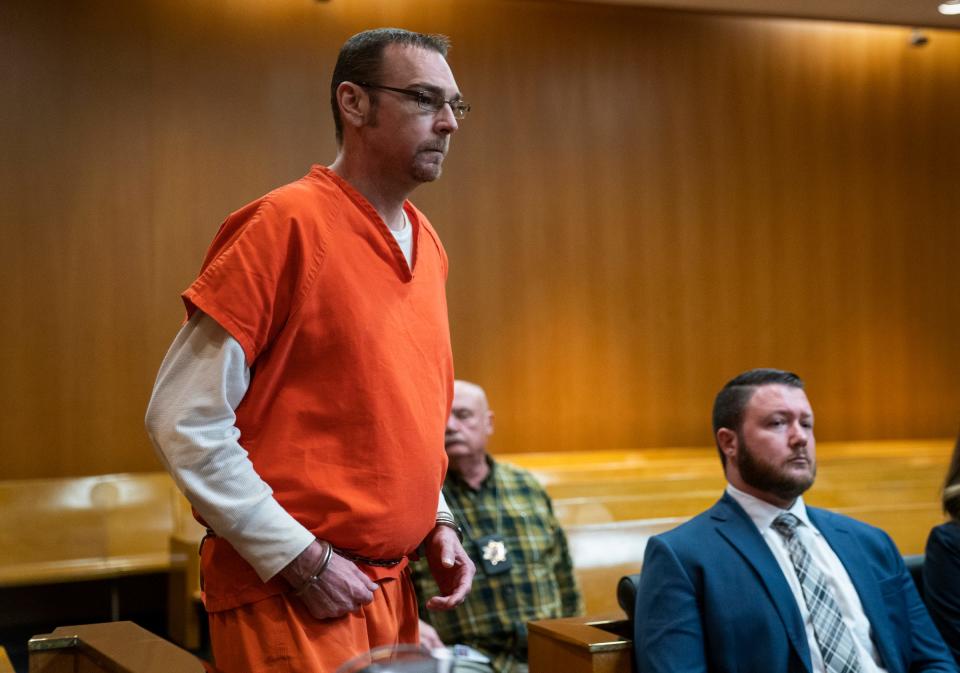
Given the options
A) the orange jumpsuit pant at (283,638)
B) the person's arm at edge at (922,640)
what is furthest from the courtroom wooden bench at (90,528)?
the orange jumpsuit pant at (283,638)

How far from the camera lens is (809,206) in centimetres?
725

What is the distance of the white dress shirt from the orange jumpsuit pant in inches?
56.3

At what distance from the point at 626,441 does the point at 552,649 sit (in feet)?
14.0

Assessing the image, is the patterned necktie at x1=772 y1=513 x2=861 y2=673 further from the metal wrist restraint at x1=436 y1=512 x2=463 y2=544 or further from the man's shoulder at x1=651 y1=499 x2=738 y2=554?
the metal wrist restraint at x1=436 y1=512 x2=463 y2=544

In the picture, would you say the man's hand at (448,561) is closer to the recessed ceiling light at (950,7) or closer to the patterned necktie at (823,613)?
the patterned necktie at (823,613)

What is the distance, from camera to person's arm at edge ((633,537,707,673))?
8.02 ft

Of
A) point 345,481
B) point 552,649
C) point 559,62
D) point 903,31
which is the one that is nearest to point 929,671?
point 552,649

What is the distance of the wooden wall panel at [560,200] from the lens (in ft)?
19.2

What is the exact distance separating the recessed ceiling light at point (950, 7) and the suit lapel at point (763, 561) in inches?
214

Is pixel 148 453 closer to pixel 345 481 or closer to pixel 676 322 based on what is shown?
pixel 676 322

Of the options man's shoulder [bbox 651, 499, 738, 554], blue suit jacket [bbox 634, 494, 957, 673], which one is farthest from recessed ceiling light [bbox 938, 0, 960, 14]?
man's shoulder [bbox 651, 499, 738, 554]

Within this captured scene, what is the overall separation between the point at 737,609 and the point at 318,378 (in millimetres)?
1431

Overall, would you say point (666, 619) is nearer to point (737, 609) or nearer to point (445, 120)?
point (737, 609)

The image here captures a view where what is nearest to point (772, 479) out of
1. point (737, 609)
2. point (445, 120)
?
point (737, 609)
